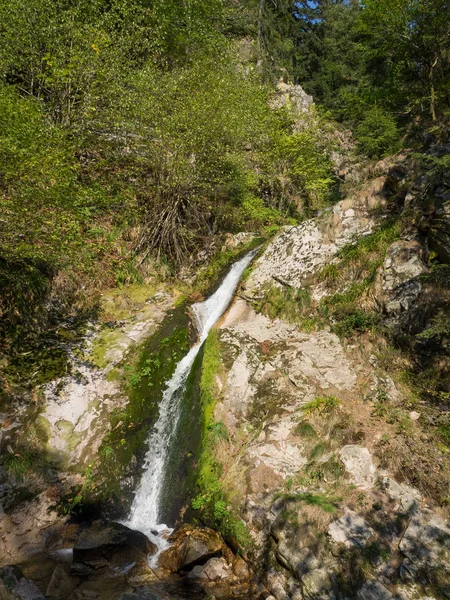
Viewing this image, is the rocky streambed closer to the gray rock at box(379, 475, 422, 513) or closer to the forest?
the gray rock at box(379, 475, 422, 513)

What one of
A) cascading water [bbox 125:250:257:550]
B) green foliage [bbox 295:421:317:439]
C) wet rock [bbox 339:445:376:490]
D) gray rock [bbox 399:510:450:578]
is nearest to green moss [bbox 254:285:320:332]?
cascading water [bbox 125:250:257:550]

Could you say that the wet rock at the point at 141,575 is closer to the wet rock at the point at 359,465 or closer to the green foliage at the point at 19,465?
the green foliage at the point at 19,465

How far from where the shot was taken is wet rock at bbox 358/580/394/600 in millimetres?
4965

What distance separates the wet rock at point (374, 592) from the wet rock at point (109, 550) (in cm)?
365

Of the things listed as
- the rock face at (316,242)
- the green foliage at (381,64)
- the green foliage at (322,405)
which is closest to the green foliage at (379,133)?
the green foliage at (381,64)

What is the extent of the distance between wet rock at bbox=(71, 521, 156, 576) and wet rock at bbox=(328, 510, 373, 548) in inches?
132

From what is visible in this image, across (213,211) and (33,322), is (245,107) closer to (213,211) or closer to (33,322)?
(213,211)

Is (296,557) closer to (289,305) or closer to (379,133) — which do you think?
(289,305)

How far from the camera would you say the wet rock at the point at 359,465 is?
631 cm

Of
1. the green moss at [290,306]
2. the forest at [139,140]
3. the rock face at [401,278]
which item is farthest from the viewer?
the green moss at [290,306]

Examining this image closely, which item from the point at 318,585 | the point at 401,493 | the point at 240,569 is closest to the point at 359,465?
the point at 401,493

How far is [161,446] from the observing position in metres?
8.48

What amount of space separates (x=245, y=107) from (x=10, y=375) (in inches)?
544

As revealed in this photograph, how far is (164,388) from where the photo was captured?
9680mm
